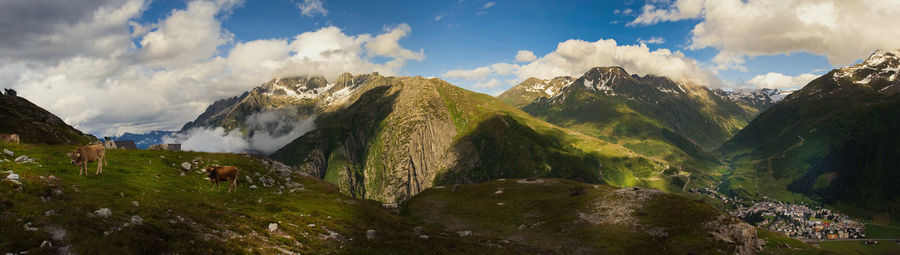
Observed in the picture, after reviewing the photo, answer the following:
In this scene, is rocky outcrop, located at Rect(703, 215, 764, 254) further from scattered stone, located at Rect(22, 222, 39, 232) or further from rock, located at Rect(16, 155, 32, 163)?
rock, located at Rect(16, 155, 32, 163)

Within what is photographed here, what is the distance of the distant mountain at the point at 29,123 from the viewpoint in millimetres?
81250

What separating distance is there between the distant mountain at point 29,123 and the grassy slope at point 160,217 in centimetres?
6119

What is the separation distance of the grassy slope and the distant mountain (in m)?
61.2

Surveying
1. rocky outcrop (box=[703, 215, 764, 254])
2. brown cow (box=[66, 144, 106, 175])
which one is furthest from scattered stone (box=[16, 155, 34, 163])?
rocky outcrop (box=[703, 215, 764, 254])

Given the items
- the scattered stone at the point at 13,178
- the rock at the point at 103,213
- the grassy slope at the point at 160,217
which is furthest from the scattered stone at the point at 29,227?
the scattered stone at the point at 13,178

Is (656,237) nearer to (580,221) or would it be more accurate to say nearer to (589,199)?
(580,221)

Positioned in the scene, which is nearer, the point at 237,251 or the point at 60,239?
the point at 60,239

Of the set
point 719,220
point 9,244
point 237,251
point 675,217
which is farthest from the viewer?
point 675,217

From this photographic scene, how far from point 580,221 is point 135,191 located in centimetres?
7199

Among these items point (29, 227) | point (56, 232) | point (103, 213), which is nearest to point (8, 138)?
point (103, 213)

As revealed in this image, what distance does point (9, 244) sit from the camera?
15.3 meters

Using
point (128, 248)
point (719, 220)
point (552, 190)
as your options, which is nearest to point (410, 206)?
point (552, 190)

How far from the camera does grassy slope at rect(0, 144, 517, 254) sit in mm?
18344

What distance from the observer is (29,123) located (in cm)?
9338
